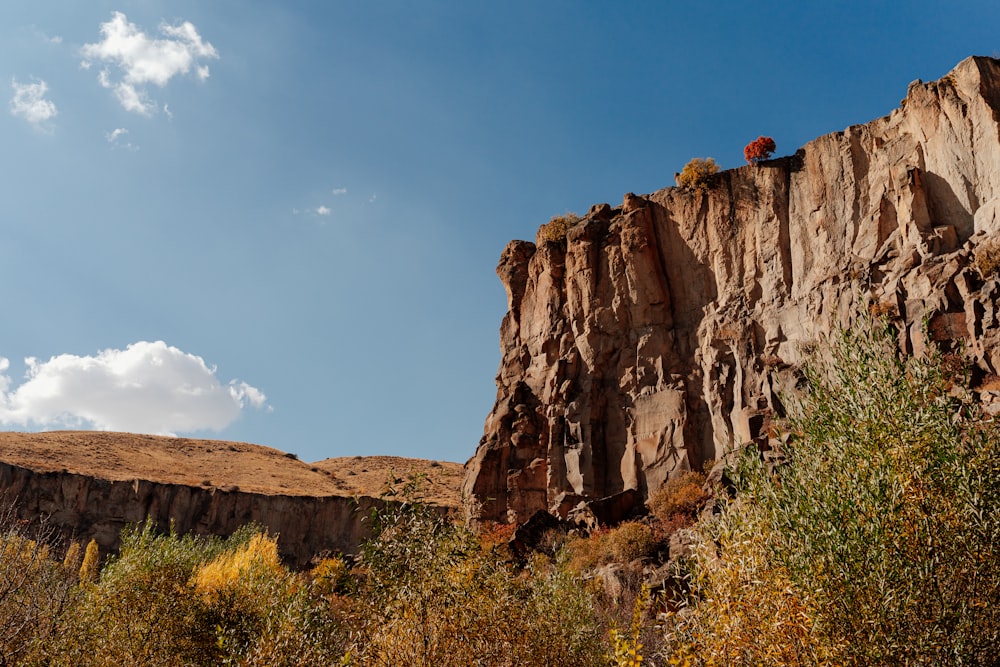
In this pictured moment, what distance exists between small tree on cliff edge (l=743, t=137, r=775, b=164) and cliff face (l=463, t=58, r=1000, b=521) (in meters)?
0.96

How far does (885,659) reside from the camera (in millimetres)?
7805

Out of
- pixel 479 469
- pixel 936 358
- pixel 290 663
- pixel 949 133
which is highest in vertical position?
pixel 949 133

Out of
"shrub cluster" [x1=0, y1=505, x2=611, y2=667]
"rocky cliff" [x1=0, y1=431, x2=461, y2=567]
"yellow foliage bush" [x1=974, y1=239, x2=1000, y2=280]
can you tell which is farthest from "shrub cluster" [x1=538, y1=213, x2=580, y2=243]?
"shrub cluster" [x1=0, y1=505, x2=611, y2=667]

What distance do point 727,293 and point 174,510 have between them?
51670 mm

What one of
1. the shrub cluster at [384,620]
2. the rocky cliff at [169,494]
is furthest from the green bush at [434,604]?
the rocky cliff at [169,494]

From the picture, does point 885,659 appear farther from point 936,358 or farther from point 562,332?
Result: point 562,332

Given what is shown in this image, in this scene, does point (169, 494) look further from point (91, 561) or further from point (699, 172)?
point (699, 172)

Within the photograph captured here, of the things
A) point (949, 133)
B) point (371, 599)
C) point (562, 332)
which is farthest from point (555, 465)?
point (371, 599)

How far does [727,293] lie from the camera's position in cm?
4406

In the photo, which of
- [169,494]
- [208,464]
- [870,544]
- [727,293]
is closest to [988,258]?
[727,293]

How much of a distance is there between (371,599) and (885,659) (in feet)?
23.1

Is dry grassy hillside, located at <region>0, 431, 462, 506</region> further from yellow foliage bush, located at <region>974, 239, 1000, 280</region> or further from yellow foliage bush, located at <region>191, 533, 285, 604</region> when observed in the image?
yellow foliage bush, located at <region>974, 239, 1000, 280</region>

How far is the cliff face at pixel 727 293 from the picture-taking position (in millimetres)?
34344

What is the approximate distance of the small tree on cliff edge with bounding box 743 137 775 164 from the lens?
4581 centimetres
